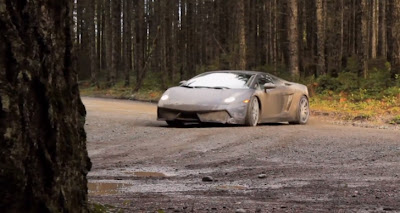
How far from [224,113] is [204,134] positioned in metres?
1.60

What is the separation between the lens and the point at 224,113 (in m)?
12.3

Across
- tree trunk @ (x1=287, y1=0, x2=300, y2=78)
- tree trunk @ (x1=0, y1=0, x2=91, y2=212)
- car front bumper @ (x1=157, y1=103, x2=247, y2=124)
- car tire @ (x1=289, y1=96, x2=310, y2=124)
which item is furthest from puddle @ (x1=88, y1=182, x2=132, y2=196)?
tree trunk @ (x1=287, y1=0, x2=300, y2=78)

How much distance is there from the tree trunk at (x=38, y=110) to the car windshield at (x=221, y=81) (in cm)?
1020

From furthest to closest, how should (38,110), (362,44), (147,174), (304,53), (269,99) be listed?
(304,53)
(362,44)
(269,99)
(147,174)
(38,110)

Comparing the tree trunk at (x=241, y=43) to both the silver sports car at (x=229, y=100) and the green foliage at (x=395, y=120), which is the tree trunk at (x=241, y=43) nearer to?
the green foliage at (x=395, y=120)

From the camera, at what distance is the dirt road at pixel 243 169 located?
465 cm

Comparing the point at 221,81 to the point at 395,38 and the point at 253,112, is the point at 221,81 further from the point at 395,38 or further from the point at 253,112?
the point at 395,38

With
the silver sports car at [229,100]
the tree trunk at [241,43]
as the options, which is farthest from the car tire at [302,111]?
the tree trunk at [241,43]

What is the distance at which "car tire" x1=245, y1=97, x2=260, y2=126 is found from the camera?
41.0 feet

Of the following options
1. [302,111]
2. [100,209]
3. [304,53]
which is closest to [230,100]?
[302,111]

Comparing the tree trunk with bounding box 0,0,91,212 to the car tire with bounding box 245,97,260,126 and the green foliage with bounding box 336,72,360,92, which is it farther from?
the green foliage with bounding box 336,72,360,92

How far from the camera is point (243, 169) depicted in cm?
714

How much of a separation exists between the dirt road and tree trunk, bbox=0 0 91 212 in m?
1.45

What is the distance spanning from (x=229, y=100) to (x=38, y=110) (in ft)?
32.7
